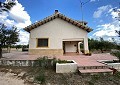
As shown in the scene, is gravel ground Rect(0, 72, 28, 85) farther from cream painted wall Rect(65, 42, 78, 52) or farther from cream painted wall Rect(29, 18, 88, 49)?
cream painted wall Rect(65, 42, 78, 52)

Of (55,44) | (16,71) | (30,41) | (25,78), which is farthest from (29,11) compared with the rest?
(25,78)

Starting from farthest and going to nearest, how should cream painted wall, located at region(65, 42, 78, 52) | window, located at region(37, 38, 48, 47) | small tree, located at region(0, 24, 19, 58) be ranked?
cream painted wall, located at region(65, 42, 78, 52) → window, located at region(37, 38, 48, 47) → small tree, located at region(0, 24, 19, 58)

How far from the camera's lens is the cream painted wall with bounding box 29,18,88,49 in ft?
62.0

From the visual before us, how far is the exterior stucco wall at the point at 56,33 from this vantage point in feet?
62.0

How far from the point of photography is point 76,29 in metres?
19.2

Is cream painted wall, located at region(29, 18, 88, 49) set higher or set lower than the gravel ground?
higher

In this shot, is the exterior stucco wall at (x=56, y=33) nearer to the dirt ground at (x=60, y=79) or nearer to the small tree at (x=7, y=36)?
the small tree at (x=7, y=36)

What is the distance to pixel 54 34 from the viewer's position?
19000mm

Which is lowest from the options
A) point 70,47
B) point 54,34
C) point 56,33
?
point 70,47

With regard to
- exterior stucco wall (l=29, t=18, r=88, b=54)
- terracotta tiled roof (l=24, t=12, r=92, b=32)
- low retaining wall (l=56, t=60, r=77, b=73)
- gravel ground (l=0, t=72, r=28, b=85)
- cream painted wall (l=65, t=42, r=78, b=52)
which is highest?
terracotta tiled roof (l=24, t=12, r=92, b=32)

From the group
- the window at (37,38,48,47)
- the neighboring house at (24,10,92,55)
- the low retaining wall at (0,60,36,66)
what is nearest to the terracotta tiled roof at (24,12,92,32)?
the neighboring house at (24,10,92,55)

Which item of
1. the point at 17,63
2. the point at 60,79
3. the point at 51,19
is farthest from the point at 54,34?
the point at 60,79

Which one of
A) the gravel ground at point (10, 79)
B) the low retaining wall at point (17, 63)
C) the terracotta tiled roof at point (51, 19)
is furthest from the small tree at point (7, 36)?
the gravel ground at point (10, 79)

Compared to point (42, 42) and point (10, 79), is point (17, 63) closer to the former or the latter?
point (10, 79)
